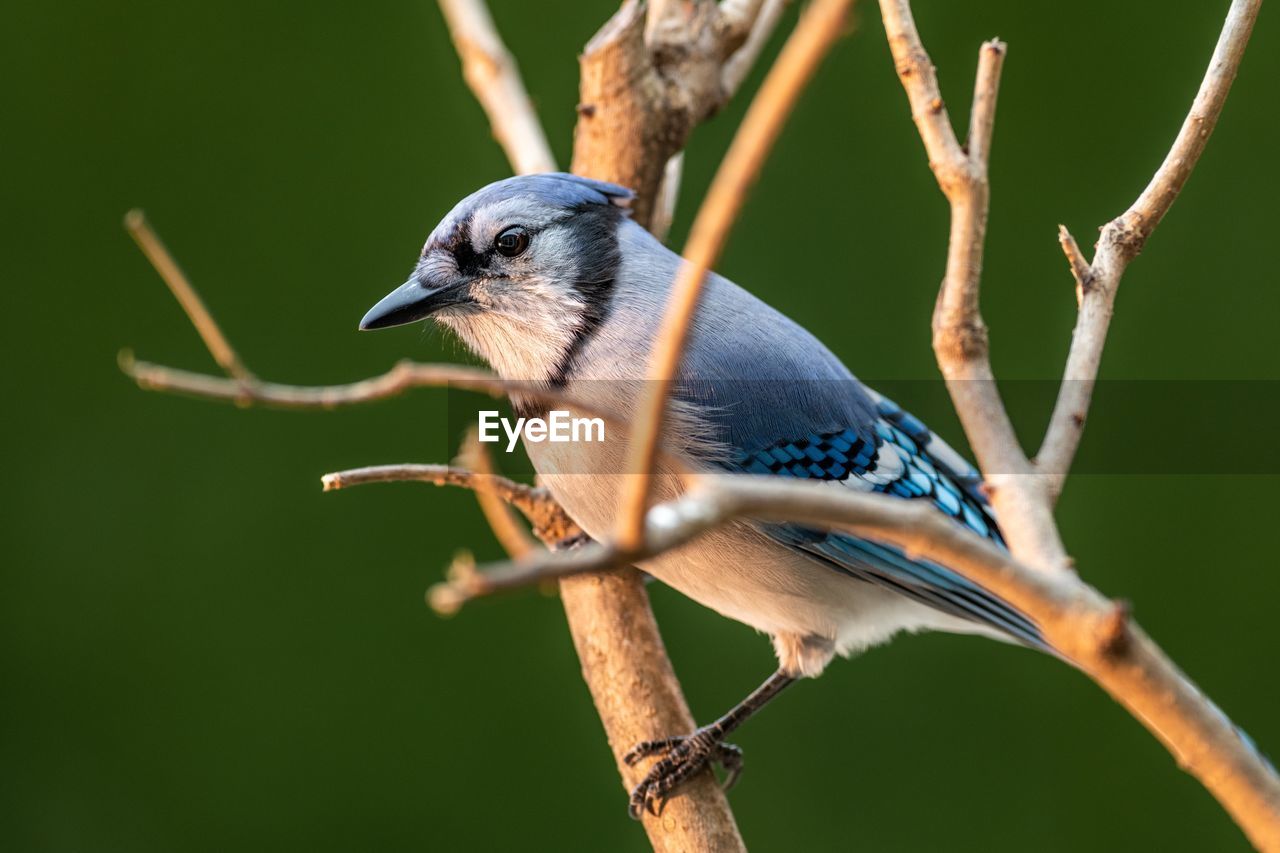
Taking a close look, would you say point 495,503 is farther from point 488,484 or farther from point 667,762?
point 667,762

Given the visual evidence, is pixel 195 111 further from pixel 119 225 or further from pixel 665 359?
pixel 665 359

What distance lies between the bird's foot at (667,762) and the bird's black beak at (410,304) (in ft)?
1.47

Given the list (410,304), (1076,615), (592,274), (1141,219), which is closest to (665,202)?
(592,274)

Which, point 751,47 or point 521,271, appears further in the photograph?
point 751,47

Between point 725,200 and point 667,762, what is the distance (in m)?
0.79

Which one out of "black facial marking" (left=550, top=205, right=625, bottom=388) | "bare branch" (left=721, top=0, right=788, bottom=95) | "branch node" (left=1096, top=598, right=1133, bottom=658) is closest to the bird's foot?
"black facial marking" (left=550, top=205, right=625, bottom=388)

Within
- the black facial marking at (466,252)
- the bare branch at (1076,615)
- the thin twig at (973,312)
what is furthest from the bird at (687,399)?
the bare branch at (1076,615)

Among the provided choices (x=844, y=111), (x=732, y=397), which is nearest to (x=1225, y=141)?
(x=844, y=111)

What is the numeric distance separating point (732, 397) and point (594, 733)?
1019 mm

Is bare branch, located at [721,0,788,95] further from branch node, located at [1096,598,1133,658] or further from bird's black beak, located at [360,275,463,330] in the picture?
branch node, located at [1096,598,1133,658]

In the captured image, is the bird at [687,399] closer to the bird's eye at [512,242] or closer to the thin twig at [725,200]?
the bird's eye at [512,242]

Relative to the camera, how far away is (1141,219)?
779mm

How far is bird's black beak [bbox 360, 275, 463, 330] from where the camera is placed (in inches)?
44.9

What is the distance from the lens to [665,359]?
478mm
